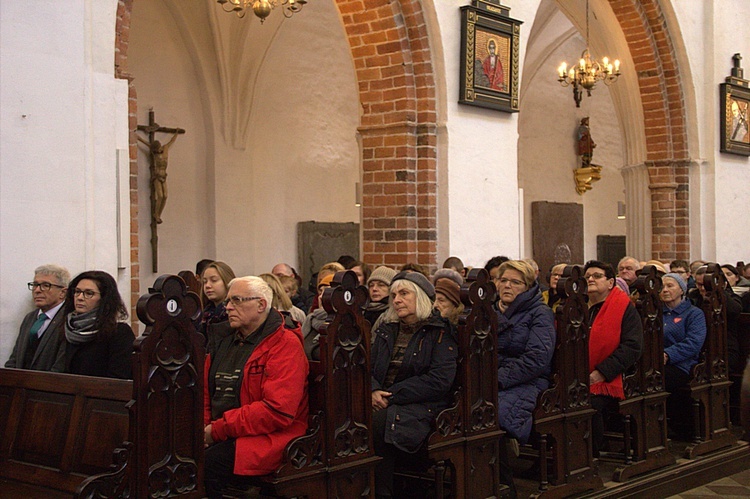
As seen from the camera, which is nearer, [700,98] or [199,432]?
[199,432]

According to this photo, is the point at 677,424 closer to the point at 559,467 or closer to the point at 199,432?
the point at 559,467

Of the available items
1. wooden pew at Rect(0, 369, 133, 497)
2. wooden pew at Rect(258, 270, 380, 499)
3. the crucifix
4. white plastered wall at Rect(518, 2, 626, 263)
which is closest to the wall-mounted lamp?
white plastered wall at Rect(518, 2, 626, 263)

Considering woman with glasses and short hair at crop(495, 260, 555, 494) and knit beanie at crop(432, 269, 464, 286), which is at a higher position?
knit beanie at crop(432, 269, 464, 286)

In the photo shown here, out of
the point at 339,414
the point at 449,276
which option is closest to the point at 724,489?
the point at 449,276

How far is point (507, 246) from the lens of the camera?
9773mm

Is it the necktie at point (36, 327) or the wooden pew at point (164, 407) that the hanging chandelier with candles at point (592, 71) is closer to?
the necktie at point (36, 327)

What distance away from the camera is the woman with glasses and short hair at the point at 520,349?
18.3ft

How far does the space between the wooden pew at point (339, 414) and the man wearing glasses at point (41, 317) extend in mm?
1601

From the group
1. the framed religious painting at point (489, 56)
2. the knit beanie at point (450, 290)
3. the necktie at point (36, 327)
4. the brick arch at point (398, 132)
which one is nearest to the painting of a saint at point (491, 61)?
the framed religious painting at point (489, 56)

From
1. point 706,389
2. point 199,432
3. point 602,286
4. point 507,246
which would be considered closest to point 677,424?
point 706,389

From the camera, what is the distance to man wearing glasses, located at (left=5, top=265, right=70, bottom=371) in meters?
5.27

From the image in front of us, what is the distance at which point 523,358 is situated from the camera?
18.3ft

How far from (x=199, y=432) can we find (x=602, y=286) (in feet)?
11.0

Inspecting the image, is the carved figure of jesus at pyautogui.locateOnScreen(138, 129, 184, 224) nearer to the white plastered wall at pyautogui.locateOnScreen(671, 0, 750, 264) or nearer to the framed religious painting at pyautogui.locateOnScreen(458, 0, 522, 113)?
the framed religious painting at pyautogui.locateOnScreen(458, 0, 522, 113)
